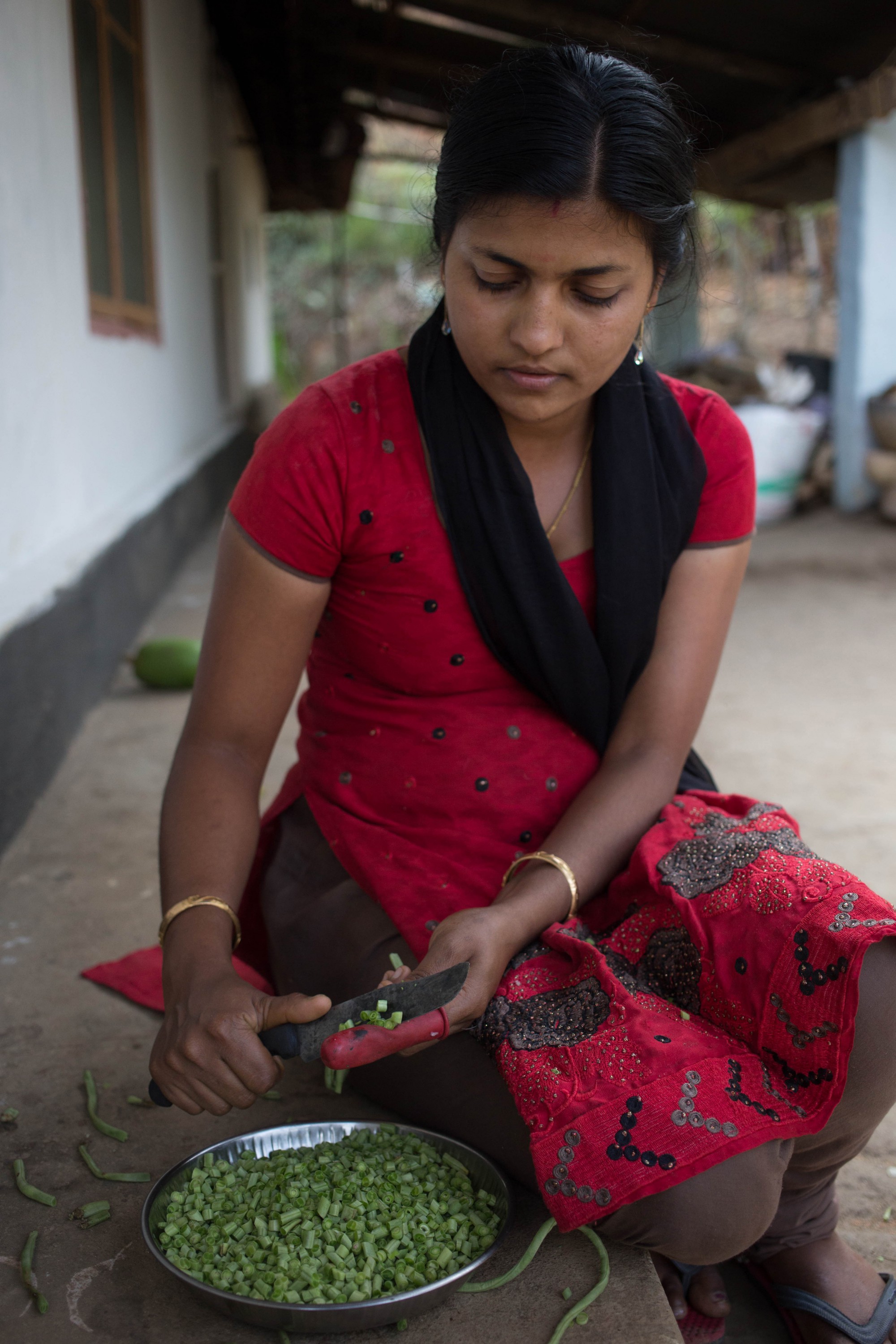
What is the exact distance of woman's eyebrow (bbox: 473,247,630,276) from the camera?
148 centimetres

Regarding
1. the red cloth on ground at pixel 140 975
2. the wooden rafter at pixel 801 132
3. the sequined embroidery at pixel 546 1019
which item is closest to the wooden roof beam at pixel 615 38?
the wooden rafter at pixel 801 132

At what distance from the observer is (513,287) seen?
4.98 ft

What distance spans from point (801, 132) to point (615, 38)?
142cm

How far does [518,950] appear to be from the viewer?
5.04 feet

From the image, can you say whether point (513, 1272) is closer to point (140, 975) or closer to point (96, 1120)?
point (96, 1120)

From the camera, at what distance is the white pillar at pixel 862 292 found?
23.4 feet

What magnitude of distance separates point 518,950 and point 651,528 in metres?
0.65

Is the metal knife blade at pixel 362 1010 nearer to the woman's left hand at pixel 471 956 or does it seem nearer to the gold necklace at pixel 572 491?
the woman's left hand at pixel 471 956

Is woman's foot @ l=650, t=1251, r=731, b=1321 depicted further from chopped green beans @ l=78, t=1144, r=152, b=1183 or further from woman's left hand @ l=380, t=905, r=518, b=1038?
chopped green beans @ l=78, t=1144, r=152, b=1183

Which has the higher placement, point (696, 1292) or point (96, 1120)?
point (96, 1120)

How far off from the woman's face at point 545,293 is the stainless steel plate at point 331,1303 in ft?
3.28

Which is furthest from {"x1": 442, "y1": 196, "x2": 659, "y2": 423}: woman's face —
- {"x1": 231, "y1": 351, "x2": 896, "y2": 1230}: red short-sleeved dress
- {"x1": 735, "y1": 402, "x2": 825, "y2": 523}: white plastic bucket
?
{"x1": 735, "y1": 402, "x2": 825, "y2": 523}: white plastic bucket

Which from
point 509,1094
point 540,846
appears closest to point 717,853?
point 540,846

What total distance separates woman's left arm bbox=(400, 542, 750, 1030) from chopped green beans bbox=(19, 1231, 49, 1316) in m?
0.58
